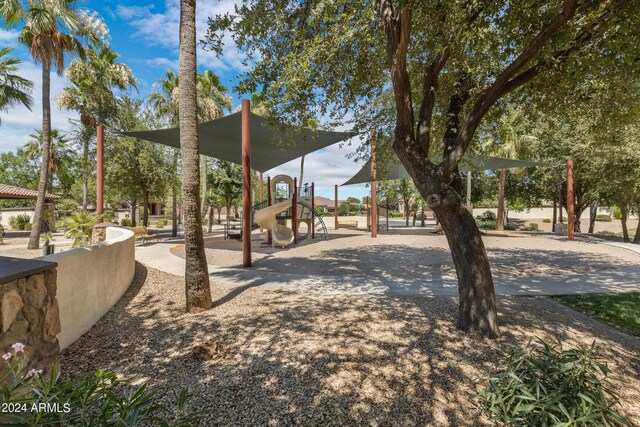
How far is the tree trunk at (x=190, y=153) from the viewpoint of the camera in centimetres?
426

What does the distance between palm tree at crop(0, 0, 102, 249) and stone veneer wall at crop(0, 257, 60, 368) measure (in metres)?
11.9

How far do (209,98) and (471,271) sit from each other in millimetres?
19477

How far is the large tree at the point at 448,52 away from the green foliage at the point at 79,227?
219 inches

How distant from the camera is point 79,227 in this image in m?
7.49

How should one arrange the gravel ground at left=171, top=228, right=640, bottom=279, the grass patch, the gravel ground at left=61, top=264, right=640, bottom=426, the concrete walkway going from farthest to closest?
the gravel ground at left=171, top=228, right=640, bottom=279, the concrete walkway, the grass patch, the gravel ground at left=61, top=264, right=640, bottom=426

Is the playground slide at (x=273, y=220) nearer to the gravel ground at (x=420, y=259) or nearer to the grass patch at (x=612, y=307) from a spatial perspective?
the gravel ground at (x=420, y=259)

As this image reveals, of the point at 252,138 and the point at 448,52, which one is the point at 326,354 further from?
the point at 252,138

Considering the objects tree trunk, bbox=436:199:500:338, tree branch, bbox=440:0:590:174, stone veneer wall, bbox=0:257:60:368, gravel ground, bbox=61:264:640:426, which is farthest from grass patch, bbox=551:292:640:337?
stone veneer wall, bbox=0:257:60:368

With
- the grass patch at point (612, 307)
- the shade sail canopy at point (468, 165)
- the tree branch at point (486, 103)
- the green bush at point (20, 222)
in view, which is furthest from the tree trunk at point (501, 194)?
the green bush at point (20, 222)

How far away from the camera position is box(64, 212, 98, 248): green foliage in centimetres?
738

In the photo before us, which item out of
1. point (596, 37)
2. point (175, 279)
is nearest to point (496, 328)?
point (596, 37)

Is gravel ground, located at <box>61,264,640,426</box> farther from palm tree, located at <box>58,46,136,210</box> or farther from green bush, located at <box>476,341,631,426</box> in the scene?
palm tree, located at <box>58,46,136,210</box>

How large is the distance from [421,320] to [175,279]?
4984 mm

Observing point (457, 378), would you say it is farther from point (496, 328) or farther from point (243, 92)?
point (243, 92)
